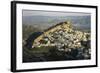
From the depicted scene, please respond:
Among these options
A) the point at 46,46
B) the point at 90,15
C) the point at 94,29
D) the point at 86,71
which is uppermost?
the point at 90,15

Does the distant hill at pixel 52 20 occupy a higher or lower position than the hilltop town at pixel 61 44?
higher

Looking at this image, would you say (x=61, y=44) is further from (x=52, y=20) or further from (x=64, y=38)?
(x=52, y=20)

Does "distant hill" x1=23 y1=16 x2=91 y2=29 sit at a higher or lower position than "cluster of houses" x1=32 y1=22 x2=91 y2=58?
higher

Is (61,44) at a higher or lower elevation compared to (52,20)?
lower

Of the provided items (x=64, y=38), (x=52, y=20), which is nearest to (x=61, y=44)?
(x=64, y=38)

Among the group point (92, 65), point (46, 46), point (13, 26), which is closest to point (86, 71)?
point (92, 65)

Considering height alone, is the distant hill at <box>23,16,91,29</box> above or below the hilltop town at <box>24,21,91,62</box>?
above

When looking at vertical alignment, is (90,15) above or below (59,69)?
above

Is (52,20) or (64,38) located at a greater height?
(52,20)

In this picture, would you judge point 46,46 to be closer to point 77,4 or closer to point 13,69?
point 13,69

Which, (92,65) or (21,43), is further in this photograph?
(92,65)

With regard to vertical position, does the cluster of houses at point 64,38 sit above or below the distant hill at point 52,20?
below
